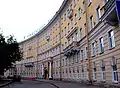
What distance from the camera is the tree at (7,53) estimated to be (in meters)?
39.9

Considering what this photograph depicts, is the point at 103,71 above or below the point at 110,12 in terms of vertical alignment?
below

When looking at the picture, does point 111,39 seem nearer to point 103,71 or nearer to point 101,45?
point 101,45

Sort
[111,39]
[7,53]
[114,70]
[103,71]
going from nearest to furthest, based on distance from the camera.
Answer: [114,70], [111,39], [103,71], [7,53]

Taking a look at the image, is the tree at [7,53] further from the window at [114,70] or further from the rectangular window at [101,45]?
the window at [114,70]

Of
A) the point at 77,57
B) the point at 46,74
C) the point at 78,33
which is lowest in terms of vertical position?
the point at 46,74

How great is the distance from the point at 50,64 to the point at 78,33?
29.3 m

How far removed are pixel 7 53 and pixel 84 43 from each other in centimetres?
1839

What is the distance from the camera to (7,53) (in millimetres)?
41688

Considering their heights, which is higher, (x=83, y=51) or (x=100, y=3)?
(x=100, y=3)

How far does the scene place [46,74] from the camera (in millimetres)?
66250

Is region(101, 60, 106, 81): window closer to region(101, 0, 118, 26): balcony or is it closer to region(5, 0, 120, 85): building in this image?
region(5, 0, 120, 85): building

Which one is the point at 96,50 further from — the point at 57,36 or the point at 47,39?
the point at 47,39

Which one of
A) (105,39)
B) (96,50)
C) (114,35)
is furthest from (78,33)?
(114,35)

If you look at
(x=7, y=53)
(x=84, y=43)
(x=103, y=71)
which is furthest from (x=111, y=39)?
(x=7, y=53)
